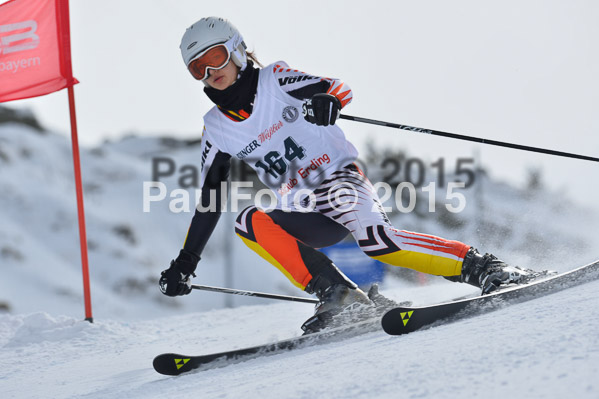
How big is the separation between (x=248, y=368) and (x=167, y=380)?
0.39 metres

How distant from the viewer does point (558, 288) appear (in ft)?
8.54

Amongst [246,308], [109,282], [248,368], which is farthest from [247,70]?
[109,282]

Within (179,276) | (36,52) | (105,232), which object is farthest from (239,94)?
(105,232)

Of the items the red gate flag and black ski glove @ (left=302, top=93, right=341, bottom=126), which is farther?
the red gate flag

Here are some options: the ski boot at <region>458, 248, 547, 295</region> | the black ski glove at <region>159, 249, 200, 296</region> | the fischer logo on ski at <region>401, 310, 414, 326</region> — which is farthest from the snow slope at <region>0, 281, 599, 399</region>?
the black ski glove at <region>159, 249, 200, 296</region>

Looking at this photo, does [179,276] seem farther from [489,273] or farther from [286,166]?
[489,273]

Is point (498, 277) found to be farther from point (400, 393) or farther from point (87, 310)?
point (87, 310)

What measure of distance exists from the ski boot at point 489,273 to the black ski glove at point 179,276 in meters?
1.35

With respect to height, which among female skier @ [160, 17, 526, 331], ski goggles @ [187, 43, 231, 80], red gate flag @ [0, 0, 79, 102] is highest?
red gate flag @ [0, 0, 79, 102]

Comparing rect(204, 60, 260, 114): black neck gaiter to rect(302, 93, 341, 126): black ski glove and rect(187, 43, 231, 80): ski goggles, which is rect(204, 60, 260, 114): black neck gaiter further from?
rect(302, 93, 341, 126): black ski glove

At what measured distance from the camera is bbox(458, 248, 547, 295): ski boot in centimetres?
267

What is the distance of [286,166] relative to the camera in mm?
3080

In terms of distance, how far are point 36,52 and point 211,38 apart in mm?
3088
